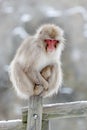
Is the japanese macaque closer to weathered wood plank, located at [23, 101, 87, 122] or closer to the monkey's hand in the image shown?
the monkey's hand

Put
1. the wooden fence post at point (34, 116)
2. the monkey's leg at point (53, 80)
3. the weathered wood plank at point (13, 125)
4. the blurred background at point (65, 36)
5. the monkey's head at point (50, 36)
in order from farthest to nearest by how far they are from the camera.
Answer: the blurred background at point (65, 36) → the monkey's leg at point (53, 80) → the monkey's head at point (50, 36) → the weathered wood plank at point (13, 125) → the wooden fence post at point (34, 116)

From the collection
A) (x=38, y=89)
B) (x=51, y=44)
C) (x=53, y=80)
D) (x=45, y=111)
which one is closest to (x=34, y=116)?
(x=45, y=111)

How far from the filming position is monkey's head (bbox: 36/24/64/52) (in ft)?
12.1

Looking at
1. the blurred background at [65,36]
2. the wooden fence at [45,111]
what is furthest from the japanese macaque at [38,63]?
the blurred background at [65,36]

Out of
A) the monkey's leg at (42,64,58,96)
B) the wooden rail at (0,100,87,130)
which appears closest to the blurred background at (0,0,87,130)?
the monkey's leg at (42,64,58,96)

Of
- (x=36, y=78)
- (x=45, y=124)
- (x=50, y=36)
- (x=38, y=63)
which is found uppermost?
(x=50, y=36)

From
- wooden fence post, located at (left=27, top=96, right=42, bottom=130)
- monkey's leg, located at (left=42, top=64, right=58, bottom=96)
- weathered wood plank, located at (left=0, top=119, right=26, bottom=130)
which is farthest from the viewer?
monkey's leg, located at (left=42, top=64, right=58, bottom=96)

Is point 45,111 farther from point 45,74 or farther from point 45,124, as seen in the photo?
point 45,74

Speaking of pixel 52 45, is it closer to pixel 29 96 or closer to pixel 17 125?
pixel 29 96

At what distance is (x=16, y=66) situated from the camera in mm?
3779

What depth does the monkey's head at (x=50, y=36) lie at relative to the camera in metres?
3.69

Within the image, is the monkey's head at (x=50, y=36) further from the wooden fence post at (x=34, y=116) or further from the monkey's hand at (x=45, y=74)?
the wooden fence post at (x=34, y=116)

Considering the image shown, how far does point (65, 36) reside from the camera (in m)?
12.1

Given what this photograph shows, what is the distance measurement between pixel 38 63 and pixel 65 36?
832 centimetres
